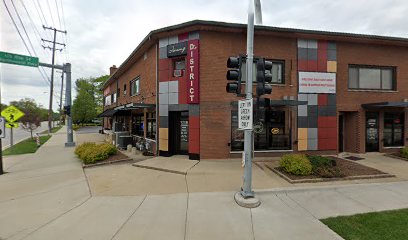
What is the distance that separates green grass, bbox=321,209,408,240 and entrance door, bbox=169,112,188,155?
25.5 ft

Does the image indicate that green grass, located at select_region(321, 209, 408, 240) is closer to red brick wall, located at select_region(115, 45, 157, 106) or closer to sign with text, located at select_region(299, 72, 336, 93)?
sign with text, located at select_region(299, 72, 336, 93)

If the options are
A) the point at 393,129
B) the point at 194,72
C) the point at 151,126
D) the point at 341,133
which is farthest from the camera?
the point at 341,133

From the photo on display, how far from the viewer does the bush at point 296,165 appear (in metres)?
7.46

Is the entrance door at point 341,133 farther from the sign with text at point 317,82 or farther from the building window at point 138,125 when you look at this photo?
the building window at point 138,125

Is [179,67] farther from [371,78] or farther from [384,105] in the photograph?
[371,78]

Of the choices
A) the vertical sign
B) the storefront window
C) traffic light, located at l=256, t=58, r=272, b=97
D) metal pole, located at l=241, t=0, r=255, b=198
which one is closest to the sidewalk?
metal pole, located at l=241, t=0, r=255, b=198

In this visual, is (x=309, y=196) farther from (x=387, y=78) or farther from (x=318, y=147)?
(x=387, y=78)

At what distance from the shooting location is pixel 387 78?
499 inches

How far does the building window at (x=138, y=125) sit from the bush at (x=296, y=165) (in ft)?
32.3

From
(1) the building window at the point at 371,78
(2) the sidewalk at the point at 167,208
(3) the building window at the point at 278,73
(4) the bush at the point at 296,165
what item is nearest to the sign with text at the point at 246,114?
(2) the sidewalk at the point at 167,208

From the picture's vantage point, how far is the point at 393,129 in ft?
41.3

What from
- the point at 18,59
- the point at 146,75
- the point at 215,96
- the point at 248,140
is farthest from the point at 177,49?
the point at 18,59

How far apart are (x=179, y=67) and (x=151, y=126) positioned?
4.03 metres

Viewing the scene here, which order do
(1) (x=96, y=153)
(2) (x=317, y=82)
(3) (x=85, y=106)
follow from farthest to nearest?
(3) (x=85, y=106)
(2) (x=317, y=82)
(1) (x=96, y=153)
